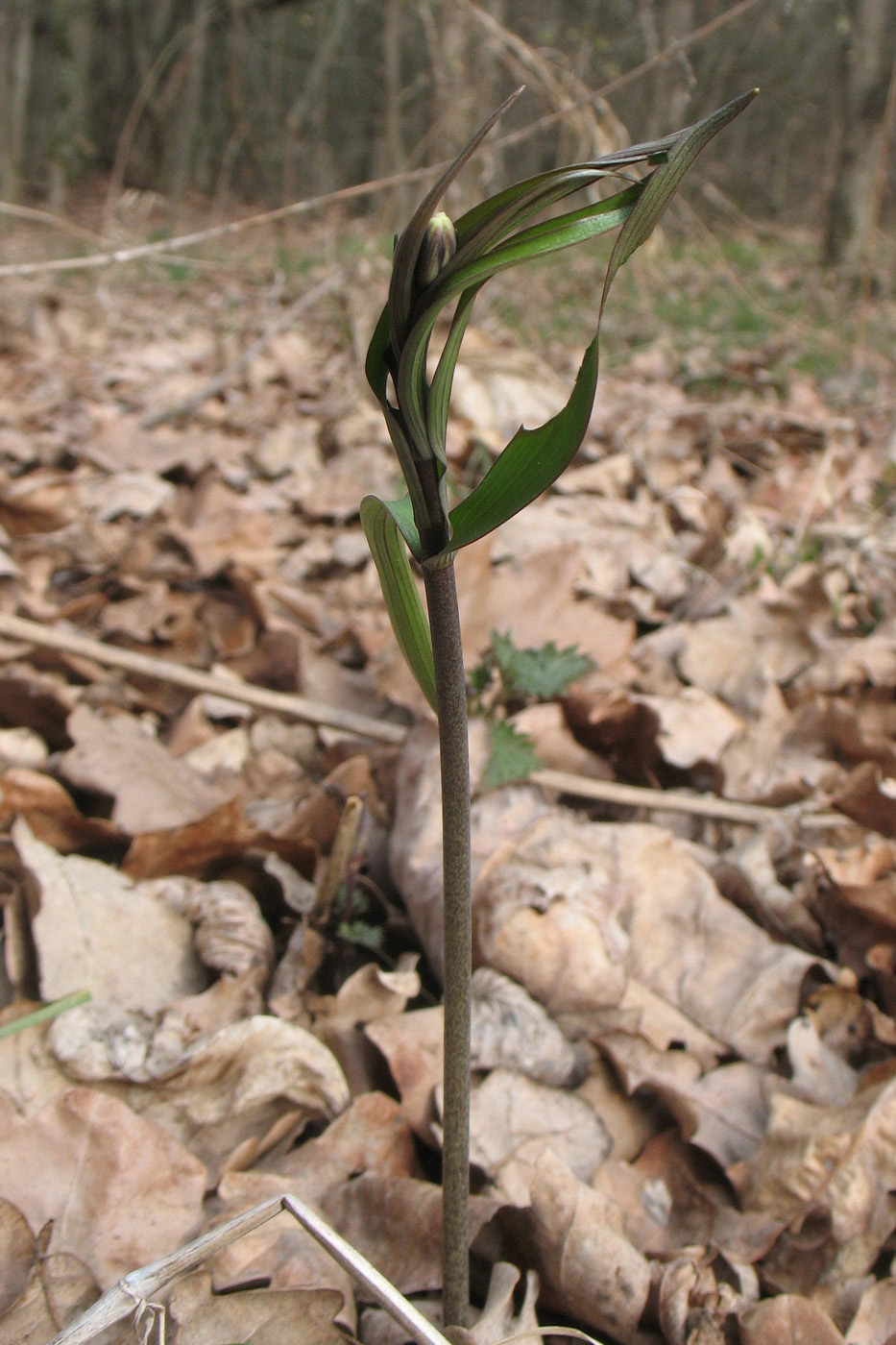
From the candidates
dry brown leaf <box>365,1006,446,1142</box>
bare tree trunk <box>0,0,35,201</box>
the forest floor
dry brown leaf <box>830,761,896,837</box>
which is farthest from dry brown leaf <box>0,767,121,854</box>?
bare tree trunk <box>0,0,35,201</box>

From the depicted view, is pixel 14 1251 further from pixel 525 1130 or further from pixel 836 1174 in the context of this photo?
pixel 836 1174

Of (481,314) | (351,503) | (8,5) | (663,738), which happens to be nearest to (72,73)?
(8,5)

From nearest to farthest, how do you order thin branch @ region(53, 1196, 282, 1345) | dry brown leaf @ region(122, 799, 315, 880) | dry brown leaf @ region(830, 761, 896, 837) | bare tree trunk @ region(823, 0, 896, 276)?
thin branch @ region(53, 1196, 282, 1345)
dry brown leaf @ region(122, 799, 315, 880)
dry brown leaf @ region(830, 761, 896, 837)
bare tree trunk @ region(823, 0, 896, 276)

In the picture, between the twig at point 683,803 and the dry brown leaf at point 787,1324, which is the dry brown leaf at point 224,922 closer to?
the twig at point 683,803

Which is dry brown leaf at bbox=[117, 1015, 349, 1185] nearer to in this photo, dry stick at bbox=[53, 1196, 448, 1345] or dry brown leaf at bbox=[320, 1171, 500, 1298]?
dry brown leaf at bbox=[320, 1171, 500, 1298]

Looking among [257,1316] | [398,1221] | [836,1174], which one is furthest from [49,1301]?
[836,1174]

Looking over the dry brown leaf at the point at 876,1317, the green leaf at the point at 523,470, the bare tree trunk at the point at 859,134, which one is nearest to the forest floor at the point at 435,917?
the dry brown leaf at the point at 876,1317

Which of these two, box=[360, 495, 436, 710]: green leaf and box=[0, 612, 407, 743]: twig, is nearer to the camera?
box=[360, 495, 436, 710]: green leaf
